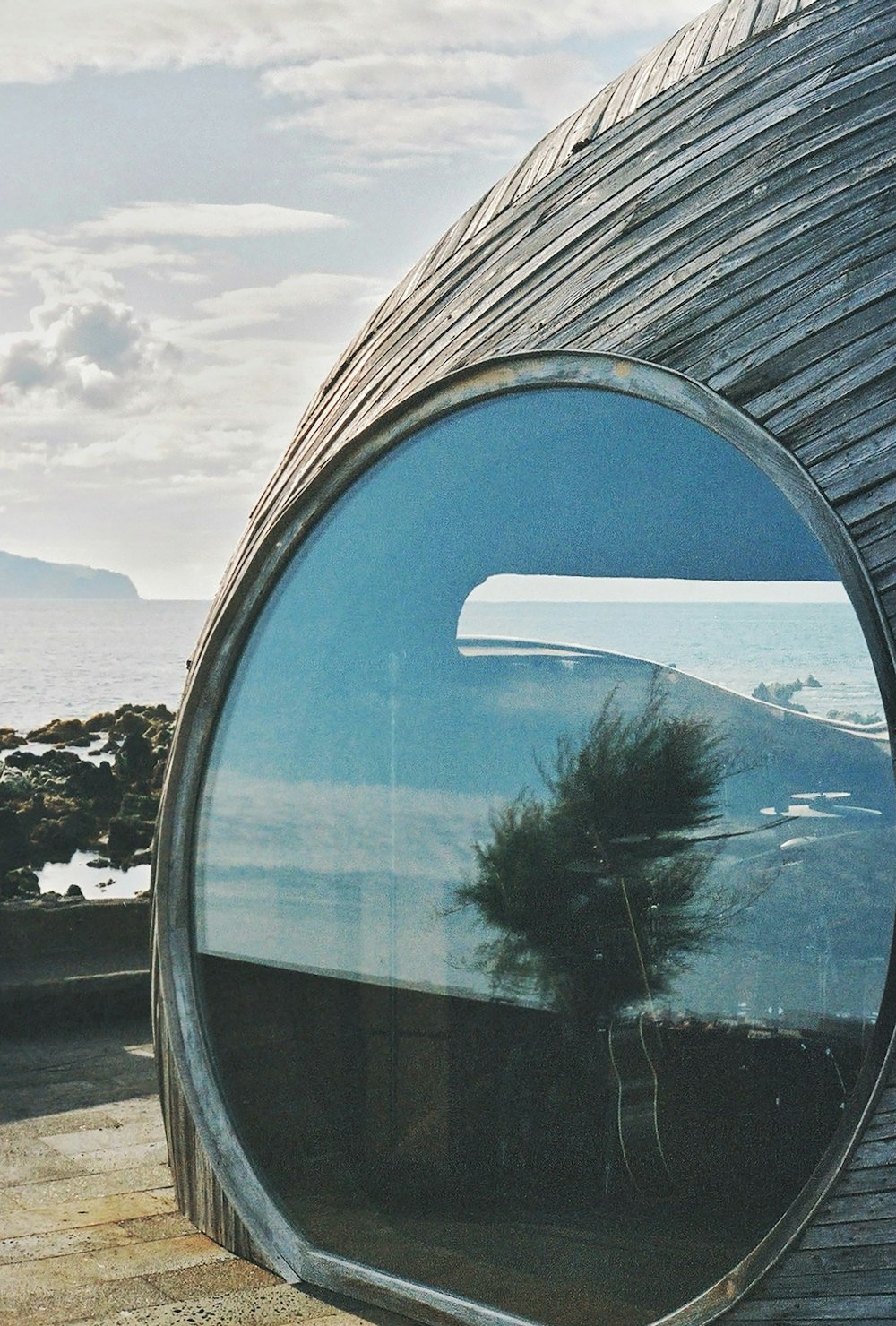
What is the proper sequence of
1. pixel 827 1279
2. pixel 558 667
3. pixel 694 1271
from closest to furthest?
pixel 827 1279
pixel 694 1271
pixel 558 667

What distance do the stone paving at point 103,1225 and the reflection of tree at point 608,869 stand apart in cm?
115

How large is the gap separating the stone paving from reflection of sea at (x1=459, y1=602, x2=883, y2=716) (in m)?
1.93

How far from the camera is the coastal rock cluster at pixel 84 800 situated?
1005cm

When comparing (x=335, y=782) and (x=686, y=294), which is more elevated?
(x=686, y=294)

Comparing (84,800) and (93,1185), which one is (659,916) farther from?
(84,800)

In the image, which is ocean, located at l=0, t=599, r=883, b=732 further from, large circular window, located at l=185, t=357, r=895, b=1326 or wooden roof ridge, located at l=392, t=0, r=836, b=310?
wooden roof ridge, located at l=392, t=0, r=836, b=310

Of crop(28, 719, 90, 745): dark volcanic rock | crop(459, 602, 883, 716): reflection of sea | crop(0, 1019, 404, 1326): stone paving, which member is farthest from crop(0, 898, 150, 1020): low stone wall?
crop(28, 719, 90, 745): dark volcanic rock

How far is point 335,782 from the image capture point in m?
4.41

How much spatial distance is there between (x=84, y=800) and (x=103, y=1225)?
6.17 metres

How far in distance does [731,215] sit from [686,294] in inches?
7.9

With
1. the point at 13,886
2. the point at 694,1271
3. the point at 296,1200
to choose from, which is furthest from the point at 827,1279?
the point at 13,886

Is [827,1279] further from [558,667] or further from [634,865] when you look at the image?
[558,667]

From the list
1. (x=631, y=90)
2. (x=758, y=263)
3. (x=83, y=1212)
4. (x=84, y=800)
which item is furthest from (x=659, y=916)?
(x=84, y=800)

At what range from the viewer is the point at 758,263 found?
3385 mm
